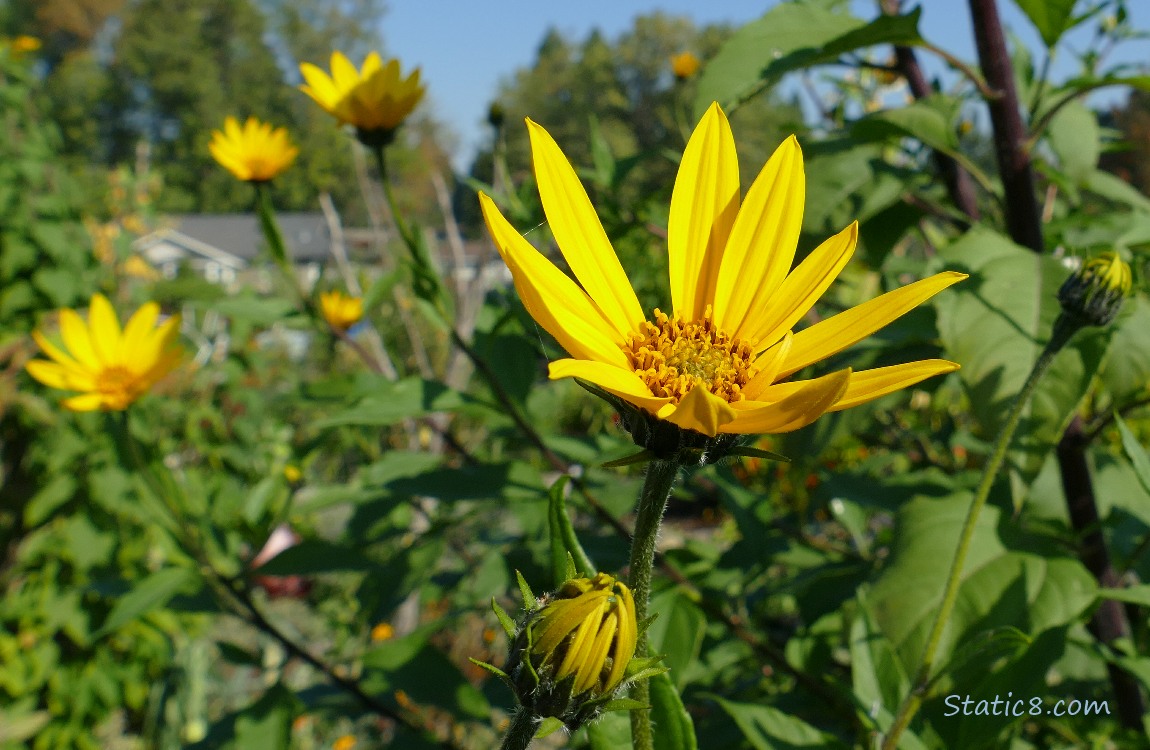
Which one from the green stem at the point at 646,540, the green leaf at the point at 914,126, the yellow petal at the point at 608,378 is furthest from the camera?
the green leaf at the point at 914,126

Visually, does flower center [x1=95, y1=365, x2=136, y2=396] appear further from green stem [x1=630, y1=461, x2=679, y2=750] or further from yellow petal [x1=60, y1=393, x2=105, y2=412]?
green stem [x1=630, y1=461, x2=679, y2=750]

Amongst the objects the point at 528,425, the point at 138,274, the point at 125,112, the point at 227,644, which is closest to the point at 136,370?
the point at 227,644

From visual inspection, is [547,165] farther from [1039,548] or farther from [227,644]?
[227,644]

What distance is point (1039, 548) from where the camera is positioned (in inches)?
34.6

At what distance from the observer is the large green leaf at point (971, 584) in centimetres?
78

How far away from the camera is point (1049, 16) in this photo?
881mm

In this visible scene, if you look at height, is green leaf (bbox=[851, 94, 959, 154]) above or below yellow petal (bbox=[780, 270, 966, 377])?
above

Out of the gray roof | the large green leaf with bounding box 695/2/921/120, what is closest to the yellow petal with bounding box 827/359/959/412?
the large green leaf with bounding box 695/2/921/120

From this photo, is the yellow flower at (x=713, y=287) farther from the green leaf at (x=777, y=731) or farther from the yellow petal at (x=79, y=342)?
the yellow petal at (x=79, y=342)

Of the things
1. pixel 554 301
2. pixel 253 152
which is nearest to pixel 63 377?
pixel 253 152

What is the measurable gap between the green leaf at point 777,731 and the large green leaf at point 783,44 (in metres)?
0.58

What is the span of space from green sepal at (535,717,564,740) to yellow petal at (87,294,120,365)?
4.71 ft

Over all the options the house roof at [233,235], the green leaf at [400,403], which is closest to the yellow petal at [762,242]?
the green leaf at [400,403]

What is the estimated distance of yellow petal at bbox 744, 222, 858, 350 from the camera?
59 centimetres
